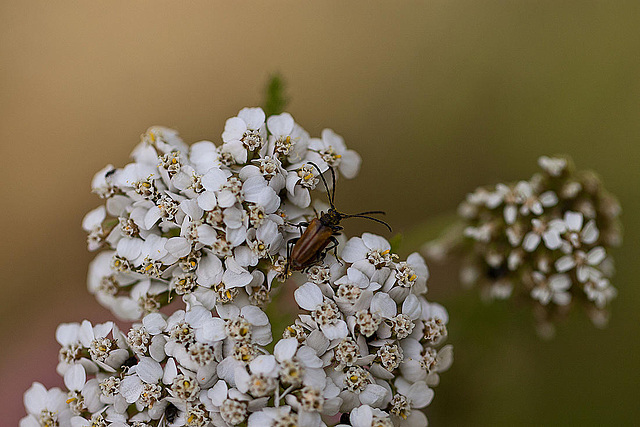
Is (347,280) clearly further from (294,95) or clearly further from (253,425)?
(294,95)

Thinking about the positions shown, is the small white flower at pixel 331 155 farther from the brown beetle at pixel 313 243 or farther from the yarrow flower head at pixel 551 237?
the yarrow flower head at pixel 551 237

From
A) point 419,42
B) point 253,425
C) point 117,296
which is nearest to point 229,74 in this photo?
point 419,42

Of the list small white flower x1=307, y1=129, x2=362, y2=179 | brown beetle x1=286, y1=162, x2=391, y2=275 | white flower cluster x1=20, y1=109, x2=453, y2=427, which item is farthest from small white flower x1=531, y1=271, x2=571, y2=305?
brown beetle x1=286, y1=162, x2=391, y2=275

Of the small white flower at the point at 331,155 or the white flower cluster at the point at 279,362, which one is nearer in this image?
the white flower cluster at the point at 279,362

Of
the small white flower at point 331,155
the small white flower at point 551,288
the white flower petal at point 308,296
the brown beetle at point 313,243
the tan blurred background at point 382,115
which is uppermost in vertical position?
the tan blurred background at point 382,115

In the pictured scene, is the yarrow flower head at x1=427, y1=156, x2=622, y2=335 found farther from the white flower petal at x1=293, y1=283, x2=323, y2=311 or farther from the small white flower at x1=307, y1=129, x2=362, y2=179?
the white flower petal at x1=293, y1=283, x2=323, y2=311

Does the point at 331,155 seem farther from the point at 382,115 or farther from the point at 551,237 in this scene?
the point at 382,115

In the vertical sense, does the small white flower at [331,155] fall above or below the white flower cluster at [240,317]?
above

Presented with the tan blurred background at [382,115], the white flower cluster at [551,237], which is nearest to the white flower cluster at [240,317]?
the white flower cluster at [551,237]
